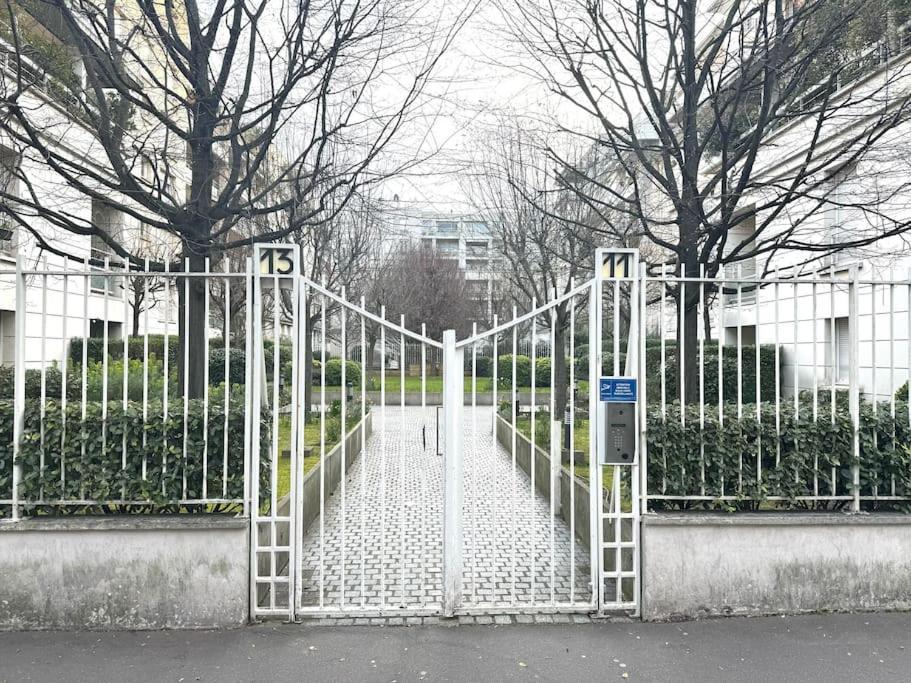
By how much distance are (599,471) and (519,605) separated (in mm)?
1173

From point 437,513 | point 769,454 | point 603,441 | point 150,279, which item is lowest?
point 437,513

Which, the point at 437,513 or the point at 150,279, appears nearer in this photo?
the point at 150,279

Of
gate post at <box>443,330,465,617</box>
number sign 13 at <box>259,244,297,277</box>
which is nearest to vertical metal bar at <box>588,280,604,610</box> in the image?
gate post at <box>443,330,465,617</box>

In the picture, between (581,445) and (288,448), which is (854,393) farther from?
(288,448)

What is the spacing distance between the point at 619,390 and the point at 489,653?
2066mm

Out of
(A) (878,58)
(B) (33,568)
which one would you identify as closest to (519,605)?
(B) (33,568)

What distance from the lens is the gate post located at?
4.29 metres

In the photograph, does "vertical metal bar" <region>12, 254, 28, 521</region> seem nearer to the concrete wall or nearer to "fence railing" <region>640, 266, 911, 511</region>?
the concrete wall

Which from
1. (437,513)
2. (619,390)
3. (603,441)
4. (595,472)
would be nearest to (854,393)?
(619,390)

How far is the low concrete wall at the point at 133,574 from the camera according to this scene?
13.6 ft

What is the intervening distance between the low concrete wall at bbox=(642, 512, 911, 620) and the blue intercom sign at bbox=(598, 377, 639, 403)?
0.90 metres

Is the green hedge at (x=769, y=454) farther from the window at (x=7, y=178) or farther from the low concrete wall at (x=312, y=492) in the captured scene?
the window at (x=7, y=178)

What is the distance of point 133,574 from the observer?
13.6 ft

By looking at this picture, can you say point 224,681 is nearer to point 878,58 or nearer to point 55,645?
point 55,645
